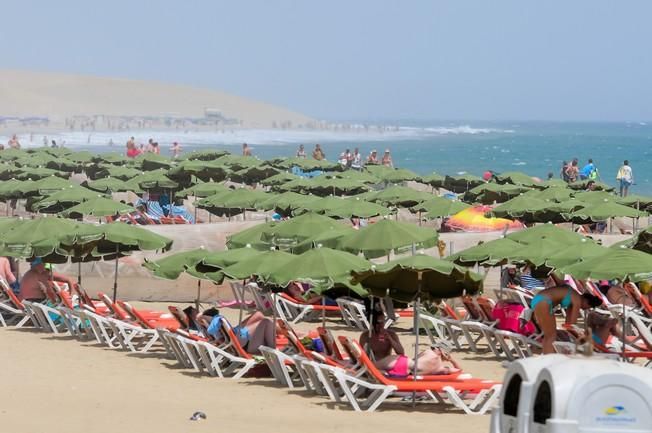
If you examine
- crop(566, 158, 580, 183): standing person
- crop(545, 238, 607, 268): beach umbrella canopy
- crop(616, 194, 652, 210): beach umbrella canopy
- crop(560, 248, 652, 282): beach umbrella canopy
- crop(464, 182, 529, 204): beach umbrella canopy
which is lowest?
crop(566, 158, 580, 183): standing person

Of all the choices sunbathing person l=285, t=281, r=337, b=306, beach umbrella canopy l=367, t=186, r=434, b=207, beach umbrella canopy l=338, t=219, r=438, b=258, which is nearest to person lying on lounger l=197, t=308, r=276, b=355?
beach umbrella canopy l=338, t=219, r=438, b=258

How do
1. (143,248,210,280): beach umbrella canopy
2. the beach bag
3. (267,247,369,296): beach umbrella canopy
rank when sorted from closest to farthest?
(267,247,369,296): beach umbrella canopy, (143,248,210,280): beach umbrella canopy, the beach bag

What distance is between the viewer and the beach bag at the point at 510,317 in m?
14.7

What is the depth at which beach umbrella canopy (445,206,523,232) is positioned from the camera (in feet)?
76.9

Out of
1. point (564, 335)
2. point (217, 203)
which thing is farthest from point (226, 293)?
point (564, 335)

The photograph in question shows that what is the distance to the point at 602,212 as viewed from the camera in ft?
71.3

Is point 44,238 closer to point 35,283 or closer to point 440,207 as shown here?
point 35,283

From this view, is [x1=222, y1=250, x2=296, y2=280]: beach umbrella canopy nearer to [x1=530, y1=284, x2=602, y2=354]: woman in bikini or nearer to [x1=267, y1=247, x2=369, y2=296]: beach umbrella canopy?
[x1=267, y1=247, x2=369, y2=296]: beach umbrella canopy

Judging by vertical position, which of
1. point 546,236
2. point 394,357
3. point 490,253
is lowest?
point 394,357

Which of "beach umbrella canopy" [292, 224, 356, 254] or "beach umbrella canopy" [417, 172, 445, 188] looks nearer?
"beach umbrella canopy" [292, 224, 356, 254]

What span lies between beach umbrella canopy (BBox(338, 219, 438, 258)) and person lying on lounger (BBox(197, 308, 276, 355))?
9.69 feet

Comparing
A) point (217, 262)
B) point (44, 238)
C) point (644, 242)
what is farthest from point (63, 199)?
point (644, 242)

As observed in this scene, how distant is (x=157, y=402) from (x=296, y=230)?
6.47 meters

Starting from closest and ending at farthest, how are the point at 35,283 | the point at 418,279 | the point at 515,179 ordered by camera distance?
1. the point at 418,279
2. the point at 35,283
3. the point at 515,179
